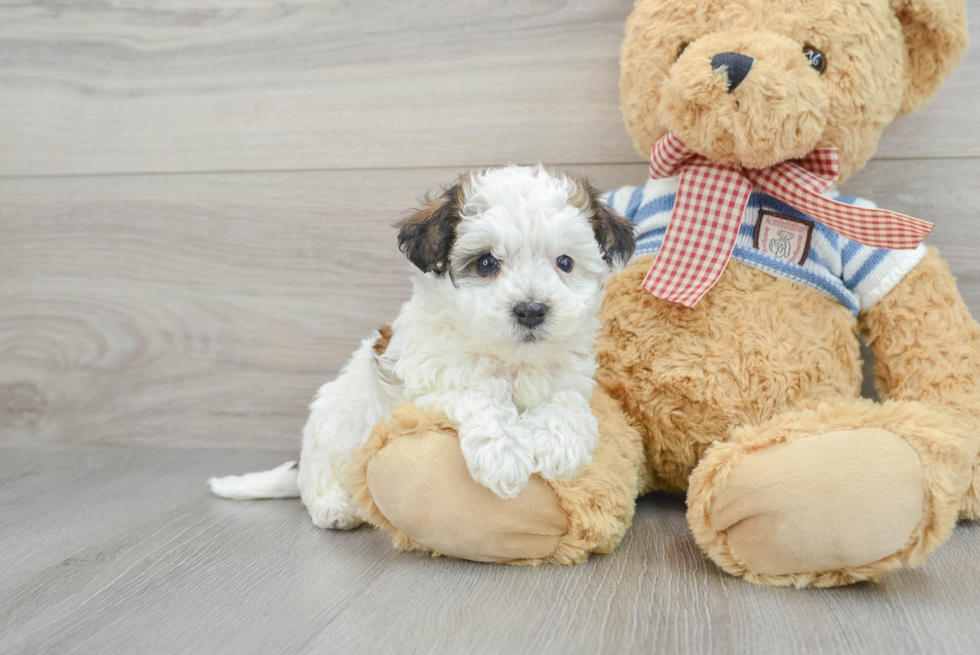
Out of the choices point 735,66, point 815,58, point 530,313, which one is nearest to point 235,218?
point 530,313

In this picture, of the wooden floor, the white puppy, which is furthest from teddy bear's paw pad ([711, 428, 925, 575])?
the white puppy

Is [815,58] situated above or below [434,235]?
above

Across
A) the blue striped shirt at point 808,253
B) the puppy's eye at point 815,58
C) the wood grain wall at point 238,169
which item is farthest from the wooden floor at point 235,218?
the puppy's eye at point 815,58

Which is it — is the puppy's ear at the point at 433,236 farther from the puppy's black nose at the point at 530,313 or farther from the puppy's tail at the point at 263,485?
the puppy's tail at the point at 263,485

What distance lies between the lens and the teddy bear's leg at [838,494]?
1034 millimetres

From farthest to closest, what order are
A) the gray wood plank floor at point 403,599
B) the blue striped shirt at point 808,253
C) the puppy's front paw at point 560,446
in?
the blue striped shirt at point 808,253 < the puppy's front paw at point 560,446 < the gray wood plank floor at point 403,599

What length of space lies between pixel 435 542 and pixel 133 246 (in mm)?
1466

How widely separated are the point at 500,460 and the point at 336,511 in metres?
0.49

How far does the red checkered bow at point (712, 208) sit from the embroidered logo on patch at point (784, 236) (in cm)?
5

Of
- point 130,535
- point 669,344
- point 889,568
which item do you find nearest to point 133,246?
point 130,535

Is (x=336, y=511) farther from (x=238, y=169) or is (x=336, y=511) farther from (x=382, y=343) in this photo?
(x=238, y=169)

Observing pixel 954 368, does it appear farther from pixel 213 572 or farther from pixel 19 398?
pixel 19 398

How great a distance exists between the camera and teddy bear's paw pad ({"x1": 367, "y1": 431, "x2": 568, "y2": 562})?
3.85 ft

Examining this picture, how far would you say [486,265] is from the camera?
1211 millimetres
